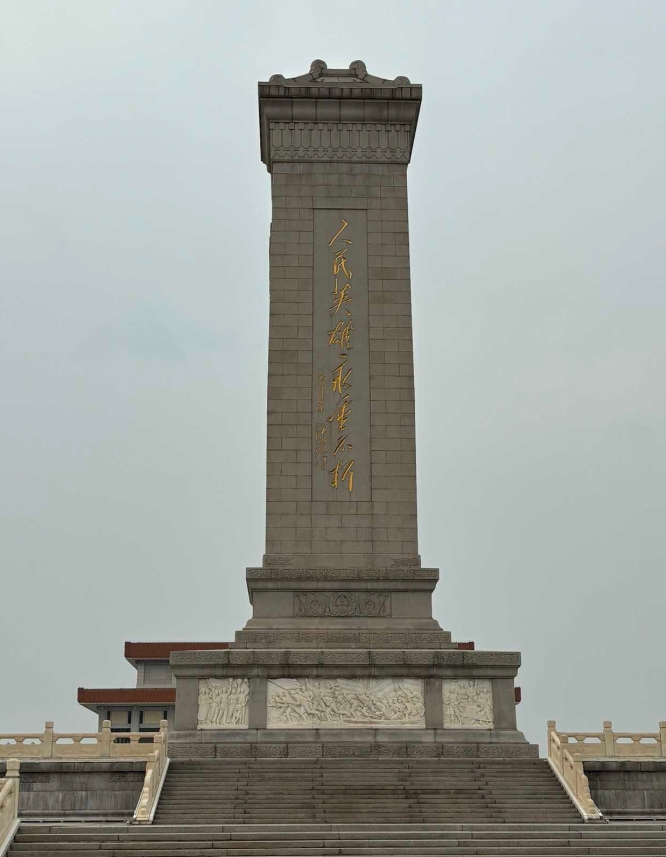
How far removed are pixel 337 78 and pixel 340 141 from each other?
1.39 meters

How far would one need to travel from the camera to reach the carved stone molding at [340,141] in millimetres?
24891

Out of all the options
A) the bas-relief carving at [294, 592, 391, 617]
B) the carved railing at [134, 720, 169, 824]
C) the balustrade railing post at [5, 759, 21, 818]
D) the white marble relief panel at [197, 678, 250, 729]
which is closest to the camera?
the balustrade railing post at [5, 759, 21, 818]

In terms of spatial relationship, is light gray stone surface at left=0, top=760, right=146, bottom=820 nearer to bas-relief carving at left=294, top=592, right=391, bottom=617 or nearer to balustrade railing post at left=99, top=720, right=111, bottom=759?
balustrade railing post at left=99, top=720, right=111, bottom=759

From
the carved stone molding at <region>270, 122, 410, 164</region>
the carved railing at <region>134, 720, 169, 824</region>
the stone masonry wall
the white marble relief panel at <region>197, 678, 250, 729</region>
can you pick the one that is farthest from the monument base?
the carved stone molding at <region>270, 122, 410, 164</region>

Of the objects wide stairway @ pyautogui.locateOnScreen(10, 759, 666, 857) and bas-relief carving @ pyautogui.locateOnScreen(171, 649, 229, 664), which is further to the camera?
bas-relief carving @ pyautogui.locateOnScreen(171, 649, 229, 664)

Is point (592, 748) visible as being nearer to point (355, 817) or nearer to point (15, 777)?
point (355, 817)

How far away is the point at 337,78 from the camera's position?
25.2 meters

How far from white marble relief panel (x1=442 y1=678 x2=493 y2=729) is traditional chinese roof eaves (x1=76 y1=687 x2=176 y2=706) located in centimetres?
2116

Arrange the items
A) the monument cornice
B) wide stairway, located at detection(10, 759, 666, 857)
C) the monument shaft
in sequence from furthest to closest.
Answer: the monument cornice < the monument shaft < wide stairway, located at detection(10, 759, 666, 857)

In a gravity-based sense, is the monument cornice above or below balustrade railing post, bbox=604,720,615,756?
above

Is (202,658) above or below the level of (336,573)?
below

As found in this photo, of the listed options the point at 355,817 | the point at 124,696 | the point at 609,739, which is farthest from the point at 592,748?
the point at 124,696

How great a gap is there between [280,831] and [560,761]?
17.1 ft

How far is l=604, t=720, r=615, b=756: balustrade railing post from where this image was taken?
776 inches
